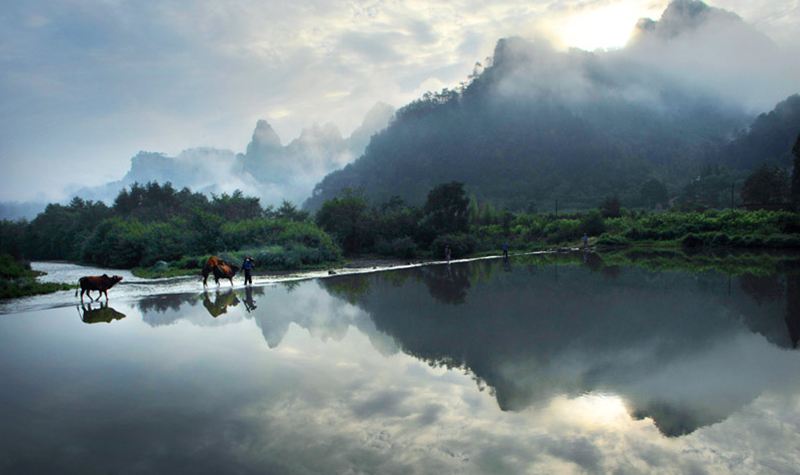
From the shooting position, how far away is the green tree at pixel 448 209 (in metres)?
43.4

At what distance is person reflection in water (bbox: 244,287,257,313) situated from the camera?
16.5 metres

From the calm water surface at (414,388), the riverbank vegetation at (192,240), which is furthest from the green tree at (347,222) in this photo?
the calm water surface at (414,388)

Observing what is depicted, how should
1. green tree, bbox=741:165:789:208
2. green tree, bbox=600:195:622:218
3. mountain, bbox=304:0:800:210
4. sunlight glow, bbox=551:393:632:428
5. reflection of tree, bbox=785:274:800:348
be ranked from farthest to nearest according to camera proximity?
mountain, bbox=304:0:800:210 → green tree, bbox=600:195:622:218 → green tree, bbox=741:165:789:208 → reflection of tree, bbox=785:274:800:348 → sunlight glow, bbox=551:393:632:428

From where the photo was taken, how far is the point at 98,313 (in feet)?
54.0

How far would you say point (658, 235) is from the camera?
42.6 metres

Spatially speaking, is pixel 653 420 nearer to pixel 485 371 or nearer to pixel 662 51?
pixel 485 371

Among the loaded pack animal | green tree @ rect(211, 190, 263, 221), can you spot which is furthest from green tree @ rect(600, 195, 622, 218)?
the loaded pack animal

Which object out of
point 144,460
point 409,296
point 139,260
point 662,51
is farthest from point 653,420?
point 662,51

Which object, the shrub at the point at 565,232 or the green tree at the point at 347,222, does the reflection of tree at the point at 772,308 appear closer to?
the shrub at the point at 565,232

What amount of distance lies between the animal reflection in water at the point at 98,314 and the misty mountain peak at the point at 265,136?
162 metres

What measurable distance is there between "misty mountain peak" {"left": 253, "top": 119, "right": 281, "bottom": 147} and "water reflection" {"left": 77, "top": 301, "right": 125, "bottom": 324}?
162 meters

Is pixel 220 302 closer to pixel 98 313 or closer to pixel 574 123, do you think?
pixel 98 313

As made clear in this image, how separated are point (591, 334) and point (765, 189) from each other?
166 ft

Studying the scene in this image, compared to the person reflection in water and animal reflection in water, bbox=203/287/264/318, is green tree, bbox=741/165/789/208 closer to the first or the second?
the person reflection in water
